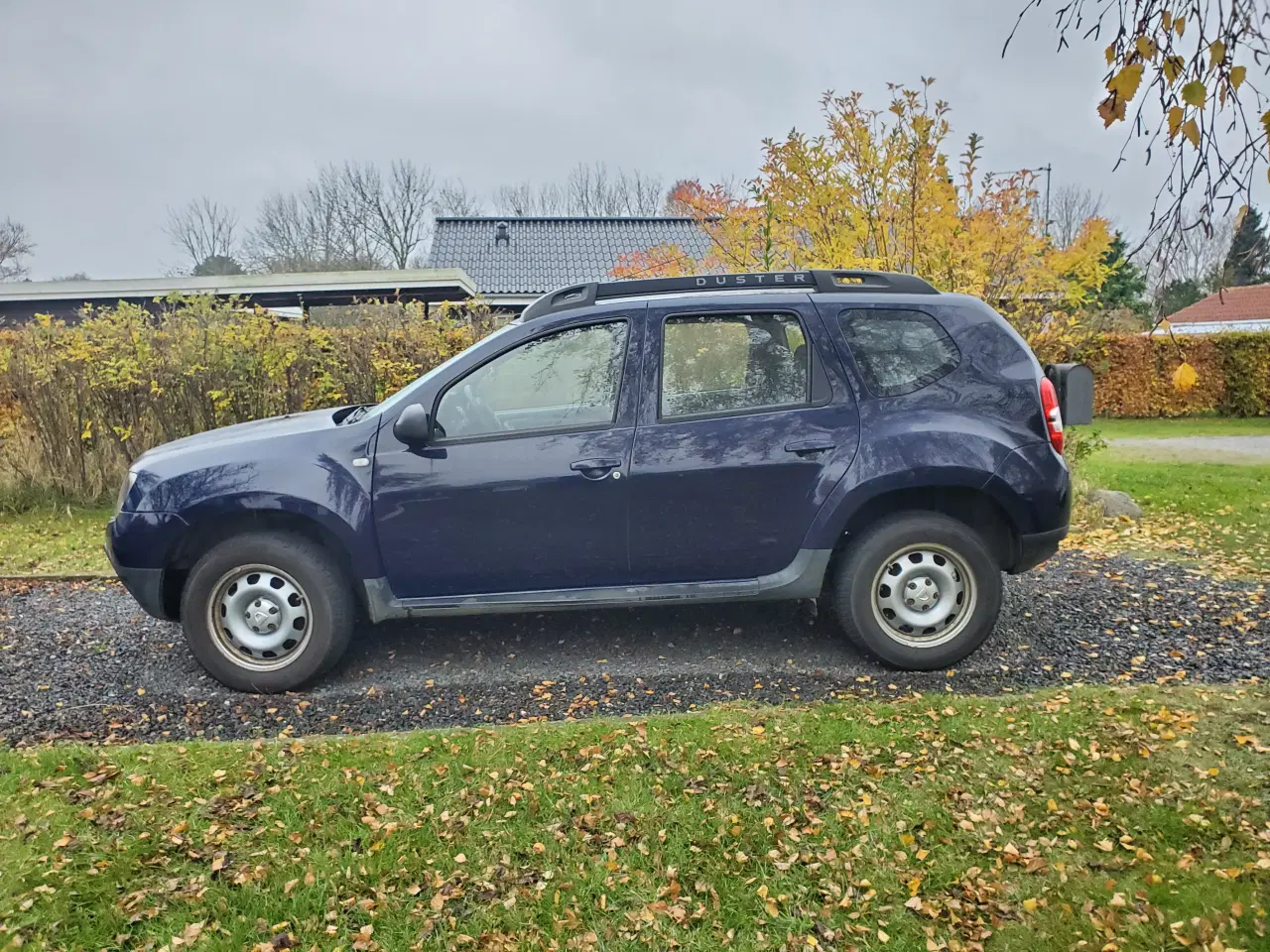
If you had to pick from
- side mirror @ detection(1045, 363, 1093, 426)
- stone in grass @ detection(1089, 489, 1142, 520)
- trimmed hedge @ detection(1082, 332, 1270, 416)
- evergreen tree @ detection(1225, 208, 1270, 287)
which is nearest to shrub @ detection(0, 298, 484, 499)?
side mirror @ detection(1045, 363, 1093, 426)

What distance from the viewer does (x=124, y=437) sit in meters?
9.08

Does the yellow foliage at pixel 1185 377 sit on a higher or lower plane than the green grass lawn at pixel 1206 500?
higher

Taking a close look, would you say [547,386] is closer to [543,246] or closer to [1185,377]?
[1185,377]

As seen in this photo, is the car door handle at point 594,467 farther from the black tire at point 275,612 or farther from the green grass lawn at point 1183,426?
the green grass lawn at point 1183,426

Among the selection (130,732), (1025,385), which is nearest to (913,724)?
(1025,385)

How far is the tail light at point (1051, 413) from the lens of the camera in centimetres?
456

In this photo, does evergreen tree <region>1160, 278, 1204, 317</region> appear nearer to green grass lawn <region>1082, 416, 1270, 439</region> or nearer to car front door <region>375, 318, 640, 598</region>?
car front door <region>375, 318, 640, 598</region>

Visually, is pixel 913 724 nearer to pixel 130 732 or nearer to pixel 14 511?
pixel 130 732

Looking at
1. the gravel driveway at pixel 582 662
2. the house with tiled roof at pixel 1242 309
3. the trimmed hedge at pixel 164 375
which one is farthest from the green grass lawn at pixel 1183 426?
the house with tiled roof at pixel 1242 309

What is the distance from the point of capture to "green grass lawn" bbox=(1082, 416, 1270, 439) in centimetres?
1641

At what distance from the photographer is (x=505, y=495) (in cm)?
444

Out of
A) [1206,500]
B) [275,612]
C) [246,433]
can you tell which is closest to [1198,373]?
[1206,500]

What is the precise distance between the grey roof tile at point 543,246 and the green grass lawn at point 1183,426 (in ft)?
32.2

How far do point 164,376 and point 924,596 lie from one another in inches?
300
